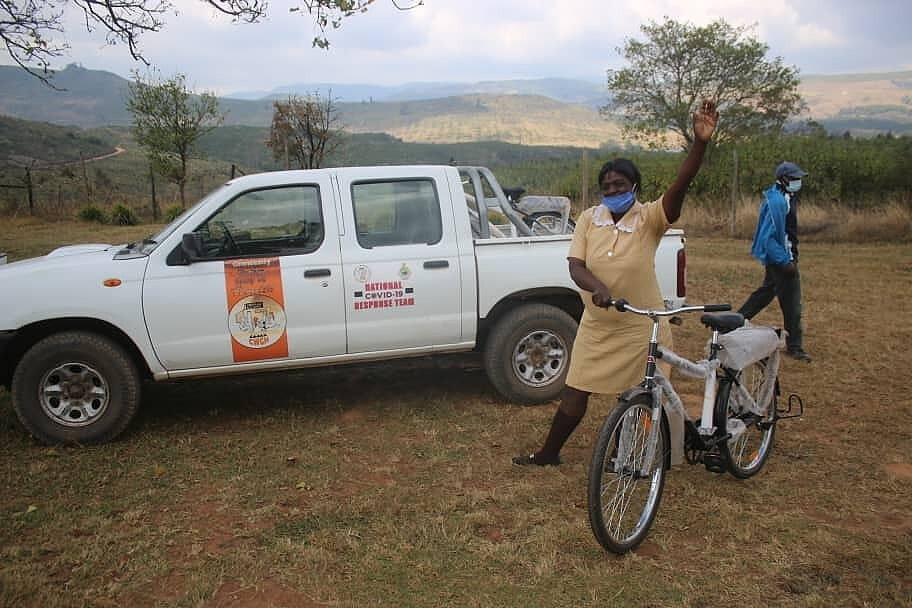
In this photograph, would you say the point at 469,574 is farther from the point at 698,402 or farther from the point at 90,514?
the point at 698,402

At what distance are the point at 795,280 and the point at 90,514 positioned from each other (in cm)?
624

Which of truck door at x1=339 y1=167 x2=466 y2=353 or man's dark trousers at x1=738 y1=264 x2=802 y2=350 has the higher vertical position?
truck door at x1=339 y1=167 x2=466 y2=353

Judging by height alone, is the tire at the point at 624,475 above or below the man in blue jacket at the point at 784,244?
below

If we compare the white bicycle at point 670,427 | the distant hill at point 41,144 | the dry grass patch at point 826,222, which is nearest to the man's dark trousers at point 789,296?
the white bicycle at point 670,427

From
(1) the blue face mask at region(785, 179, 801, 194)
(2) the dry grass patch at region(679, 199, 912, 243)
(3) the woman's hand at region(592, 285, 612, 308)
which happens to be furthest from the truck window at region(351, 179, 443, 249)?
(2) the dry grass patch at region(679, 199, 912, 243)

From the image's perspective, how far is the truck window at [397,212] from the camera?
5.52m

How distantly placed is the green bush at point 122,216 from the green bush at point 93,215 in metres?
0.28

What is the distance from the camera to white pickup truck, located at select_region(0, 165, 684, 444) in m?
4.97

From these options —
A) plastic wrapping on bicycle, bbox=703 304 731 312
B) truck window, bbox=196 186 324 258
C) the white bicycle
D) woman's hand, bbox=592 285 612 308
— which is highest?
truck window, bbox=196 186 324 258

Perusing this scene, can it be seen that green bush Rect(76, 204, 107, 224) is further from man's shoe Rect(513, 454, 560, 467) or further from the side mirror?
man's shoe Rect(513, 454, 560, 467)

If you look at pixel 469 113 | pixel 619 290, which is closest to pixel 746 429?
pixel 619 290

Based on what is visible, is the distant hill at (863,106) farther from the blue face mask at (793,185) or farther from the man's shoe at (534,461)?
the man's shoe at (534,461)

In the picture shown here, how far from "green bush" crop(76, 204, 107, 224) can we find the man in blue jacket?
19.4m

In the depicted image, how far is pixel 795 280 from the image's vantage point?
7.16 m
